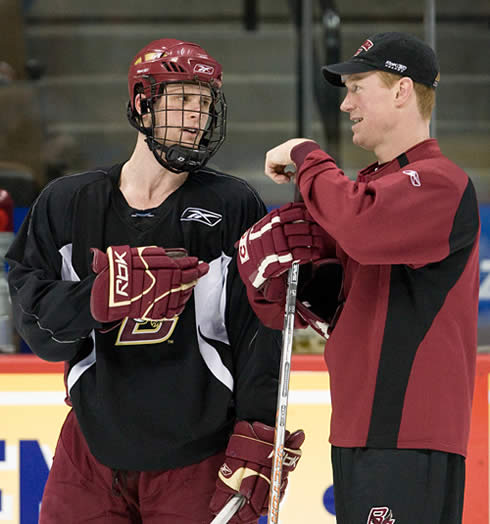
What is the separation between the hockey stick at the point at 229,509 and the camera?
173 cm

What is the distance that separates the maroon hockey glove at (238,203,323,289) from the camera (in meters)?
1.65

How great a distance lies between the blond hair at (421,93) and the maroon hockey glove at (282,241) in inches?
10.7

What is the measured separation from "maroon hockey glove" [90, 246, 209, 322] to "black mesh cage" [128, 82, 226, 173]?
218 millimetres

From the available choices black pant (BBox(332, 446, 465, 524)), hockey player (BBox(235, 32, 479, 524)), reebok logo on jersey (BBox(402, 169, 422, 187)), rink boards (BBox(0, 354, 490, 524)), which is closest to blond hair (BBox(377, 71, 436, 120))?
hockey player (BBox(235, 32, 479, 524))

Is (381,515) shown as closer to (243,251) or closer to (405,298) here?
(405,298)

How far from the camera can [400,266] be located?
1.58 meters

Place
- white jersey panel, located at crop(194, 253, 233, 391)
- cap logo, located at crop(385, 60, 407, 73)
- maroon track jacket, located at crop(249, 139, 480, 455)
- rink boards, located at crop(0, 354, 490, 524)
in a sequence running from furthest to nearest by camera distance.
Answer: rink boards, located at crop(0, 354, 490, 524), white jersey panel, located at crop(194, 253, 233, 391), cap logo, located at crop(385, 60, 407, 73), maroon track jacket, located at crop(249, 139, 480, 455)

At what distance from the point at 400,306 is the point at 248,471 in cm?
47

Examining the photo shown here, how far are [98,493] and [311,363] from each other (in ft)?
A: 2.52

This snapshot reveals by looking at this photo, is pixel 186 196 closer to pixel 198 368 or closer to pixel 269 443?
pixel 198 368

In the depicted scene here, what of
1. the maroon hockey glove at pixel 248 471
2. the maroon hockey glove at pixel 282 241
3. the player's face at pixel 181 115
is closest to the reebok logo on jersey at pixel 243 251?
the maroon hockey glove at pixel 282 241

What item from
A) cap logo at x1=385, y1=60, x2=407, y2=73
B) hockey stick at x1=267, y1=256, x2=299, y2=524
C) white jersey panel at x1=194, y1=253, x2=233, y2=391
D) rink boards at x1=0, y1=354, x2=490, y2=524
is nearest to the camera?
cap logo at x1=385, y1=60, x2=407, y2=73

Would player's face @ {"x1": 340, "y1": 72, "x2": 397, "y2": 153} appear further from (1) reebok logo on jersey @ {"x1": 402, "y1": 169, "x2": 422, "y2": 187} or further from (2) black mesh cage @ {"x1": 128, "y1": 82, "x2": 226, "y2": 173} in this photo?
(2) black mesh cage @ {"x1": 128, "y1": 82, "x2": 226, "y2": 173}

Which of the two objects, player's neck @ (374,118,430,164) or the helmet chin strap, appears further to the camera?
the helmet chin strap
